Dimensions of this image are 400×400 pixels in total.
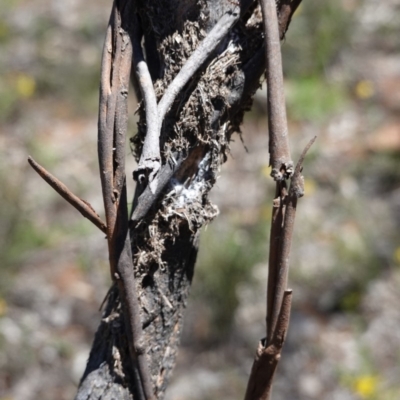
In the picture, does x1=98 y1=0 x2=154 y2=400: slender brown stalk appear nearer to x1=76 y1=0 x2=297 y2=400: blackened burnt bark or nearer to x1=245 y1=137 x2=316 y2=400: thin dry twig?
x1=76 y1=0 x2=297 y2=400: blackened burnt bark

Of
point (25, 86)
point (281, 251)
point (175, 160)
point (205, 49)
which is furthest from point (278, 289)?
point (25, 86)

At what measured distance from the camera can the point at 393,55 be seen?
159 inches

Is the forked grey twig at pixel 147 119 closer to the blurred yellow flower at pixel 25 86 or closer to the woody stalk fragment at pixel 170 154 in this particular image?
the woody stalk fragment at pixel 170 154

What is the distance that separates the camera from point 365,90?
3787 millimetres

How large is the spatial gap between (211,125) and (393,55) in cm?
339

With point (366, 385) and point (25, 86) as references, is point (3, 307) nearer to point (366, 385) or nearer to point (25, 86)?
point (366, 385)

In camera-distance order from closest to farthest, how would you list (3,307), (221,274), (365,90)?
(221,274), (3,307), (365,90)

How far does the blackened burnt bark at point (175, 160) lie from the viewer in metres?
0.89

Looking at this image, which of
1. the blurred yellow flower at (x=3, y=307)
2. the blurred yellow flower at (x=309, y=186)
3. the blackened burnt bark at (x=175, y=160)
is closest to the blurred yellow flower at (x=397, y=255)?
the blurred yellow flower at (x=309, y=186)

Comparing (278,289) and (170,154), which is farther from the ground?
(170,154)

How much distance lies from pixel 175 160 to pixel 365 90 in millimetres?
3079

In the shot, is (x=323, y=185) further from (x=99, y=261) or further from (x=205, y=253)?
(x=99, y=261)

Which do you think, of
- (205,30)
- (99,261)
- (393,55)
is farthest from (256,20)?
(393,55)

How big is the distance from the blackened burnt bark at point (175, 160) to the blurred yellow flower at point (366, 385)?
1663mm
